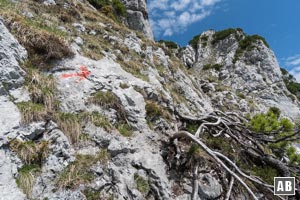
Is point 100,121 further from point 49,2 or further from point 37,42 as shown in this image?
point 49,2

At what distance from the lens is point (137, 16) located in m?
31.5

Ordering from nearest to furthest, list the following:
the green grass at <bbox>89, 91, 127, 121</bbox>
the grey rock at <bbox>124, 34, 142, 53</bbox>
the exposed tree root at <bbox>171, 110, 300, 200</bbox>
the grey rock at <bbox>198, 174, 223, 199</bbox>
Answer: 1. the grey rock at <bbox>198, 174, 223, 199</bbox>
2. the exposed tree root at <bbox>171, 110, 300, 200</bbox>
3. the green grass at <bbox>89, 91, 127, 121</bbox>
4. the grey rock at <bbox>124, 34, 142, 53</bbox>

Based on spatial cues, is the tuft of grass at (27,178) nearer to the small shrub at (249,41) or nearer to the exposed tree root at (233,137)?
the exposed tree root at (233,137)

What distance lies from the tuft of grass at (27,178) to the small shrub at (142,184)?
87.3 inches

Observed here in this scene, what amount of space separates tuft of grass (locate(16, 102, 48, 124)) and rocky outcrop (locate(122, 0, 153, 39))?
2576 centimetres

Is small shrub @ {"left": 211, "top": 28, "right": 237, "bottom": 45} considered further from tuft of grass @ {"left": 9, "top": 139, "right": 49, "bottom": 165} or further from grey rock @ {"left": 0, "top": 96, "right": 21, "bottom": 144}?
tuft of grass @ {"left": 9, "top": 139, "right": 49, "bottom": 165}

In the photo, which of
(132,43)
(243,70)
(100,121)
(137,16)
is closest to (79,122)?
(100,121)

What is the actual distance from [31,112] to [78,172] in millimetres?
1952

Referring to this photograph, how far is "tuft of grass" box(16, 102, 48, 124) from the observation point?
6.02 metres

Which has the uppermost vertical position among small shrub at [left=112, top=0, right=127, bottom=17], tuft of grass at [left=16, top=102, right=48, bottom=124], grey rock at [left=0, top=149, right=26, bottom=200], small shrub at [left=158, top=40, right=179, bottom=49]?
small shrub at [left=158, top=40, right=179, bottom=49]

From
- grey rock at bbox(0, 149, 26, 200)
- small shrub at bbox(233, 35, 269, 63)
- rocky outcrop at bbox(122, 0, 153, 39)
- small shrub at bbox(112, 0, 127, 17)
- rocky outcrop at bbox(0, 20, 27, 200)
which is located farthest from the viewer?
small shrub at bbox(233, 35, 269, 63)

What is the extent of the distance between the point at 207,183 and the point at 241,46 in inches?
1607

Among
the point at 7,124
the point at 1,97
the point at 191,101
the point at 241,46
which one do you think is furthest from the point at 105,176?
the point at 241,46

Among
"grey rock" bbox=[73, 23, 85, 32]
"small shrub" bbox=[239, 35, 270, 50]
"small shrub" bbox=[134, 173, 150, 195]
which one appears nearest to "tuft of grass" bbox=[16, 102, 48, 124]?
"small shrub" bbox=[134, 173, 150, 195]
